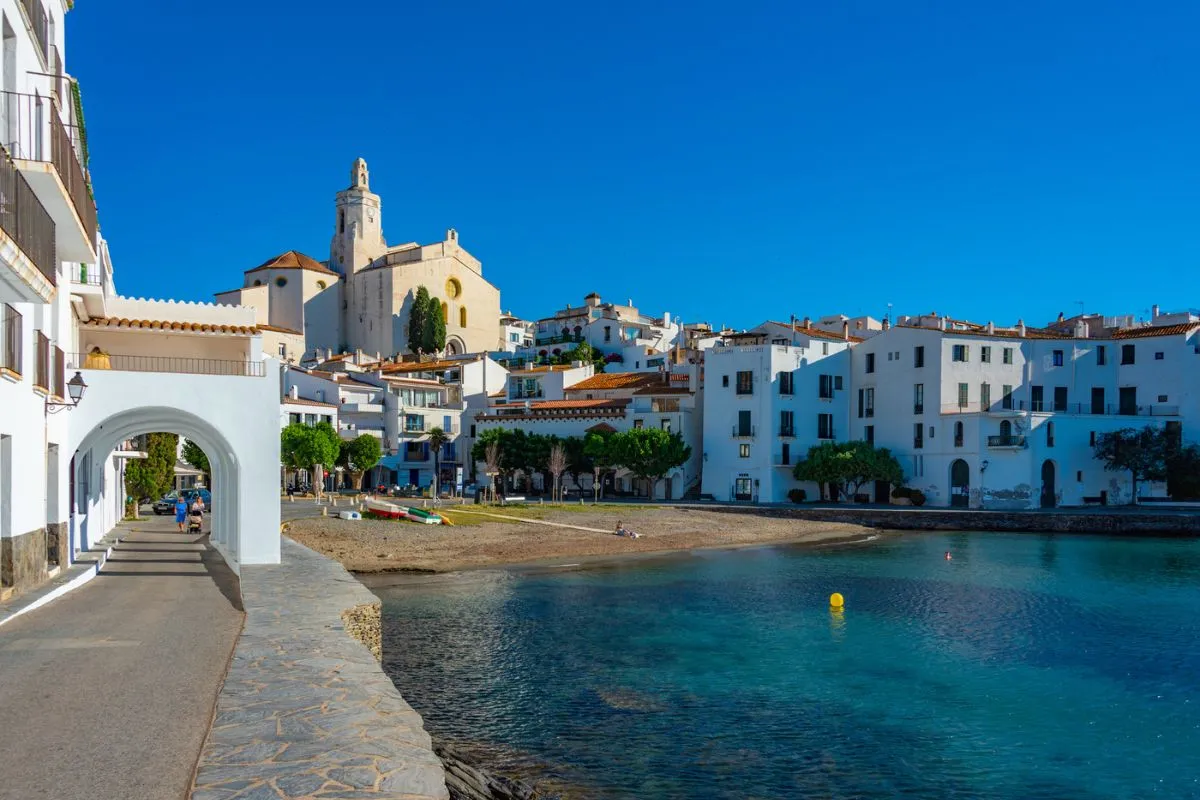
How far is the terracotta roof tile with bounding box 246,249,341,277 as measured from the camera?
11981 cm

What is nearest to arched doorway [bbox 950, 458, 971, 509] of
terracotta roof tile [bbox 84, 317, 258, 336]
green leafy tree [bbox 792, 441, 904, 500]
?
green leafy tree [bbox 792, 441, 904, 500]

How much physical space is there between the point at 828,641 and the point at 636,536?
79.2ft

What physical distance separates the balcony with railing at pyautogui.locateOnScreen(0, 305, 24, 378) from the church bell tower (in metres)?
110

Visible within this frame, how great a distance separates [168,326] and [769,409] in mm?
50557

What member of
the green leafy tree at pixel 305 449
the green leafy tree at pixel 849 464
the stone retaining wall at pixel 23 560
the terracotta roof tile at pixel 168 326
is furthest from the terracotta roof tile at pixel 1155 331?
the stone retaining wall at pixel 23 560

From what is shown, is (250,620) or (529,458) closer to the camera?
(250,620)

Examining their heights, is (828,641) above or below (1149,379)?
below

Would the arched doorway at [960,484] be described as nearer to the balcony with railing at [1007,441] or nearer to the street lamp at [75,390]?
the balcony with railing at [1007,441]

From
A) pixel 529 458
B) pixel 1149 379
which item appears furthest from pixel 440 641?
pixel 1149 379

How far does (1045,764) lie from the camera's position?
1578cm

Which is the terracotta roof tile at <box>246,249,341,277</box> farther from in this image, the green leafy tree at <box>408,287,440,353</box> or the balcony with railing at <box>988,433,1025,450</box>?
the balcony with railing at <box>988,433,1025,450</box>

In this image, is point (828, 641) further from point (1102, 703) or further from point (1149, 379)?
point (1149, 379)

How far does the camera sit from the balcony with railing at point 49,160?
12.4 m

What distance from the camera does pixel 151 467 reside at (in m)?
43.4
